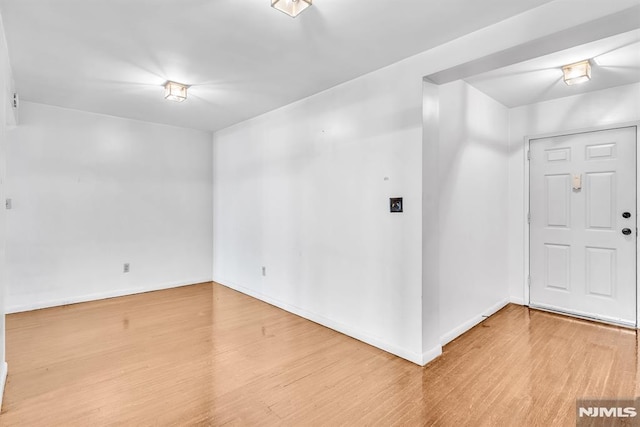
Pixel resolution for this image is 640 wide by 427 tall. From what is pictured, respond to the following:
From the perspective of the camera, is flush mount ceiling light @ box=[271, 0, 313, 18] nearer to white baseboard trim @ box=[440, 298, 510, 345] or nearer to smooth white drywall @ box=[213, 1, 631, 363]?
smooth white drywall @ box=[213, 1, 631, 363]

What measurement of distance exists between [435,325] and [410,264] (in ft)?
1.84

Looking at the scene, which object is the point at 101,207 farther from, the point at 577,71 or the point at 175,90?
the point at 577,71

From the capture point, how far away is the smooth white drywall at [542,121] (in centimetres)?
329

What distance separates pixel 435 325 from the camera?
2664 millimetres

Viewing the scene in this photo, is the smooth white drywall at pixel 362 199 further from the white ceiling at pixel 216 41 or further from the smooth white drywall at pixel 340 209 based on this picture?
the white ceiling at pixel 216 41

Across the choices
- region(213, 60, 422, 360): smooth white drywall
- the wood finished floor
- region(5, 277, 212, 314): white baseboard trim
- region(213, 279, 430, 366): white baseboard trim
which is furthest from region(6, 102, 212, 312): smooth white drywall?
region(213, 279, 430, 366): white baseboard trim

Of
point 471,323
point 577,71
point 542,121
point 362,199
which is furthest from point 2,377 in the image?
point 542,121

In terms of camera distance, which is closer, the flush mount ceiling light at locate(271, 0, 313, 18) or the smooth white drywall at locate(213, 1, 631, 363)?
the flush mount ceiling light at locate(271, 0, 313, 18)

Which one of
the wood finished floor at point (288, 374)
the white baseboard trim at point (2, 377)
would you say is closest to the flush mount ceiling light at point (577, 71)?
the wood finished floor at point (288, 374)

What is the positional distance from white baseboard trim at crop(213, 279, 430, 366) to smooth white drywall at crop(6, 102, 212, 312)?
145cm

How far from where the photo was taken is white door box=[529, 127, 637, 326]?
329 cm

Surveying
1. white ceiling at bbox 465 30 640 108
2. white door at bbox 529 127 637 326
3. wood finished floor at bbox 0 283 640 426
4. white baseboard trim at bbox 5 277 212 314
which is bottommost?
wood finished floor at bbox 0 283 640 426

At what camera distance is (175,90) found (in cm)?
316

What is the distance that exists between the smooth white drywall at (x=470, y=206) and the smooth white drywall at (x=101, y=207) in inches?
152
